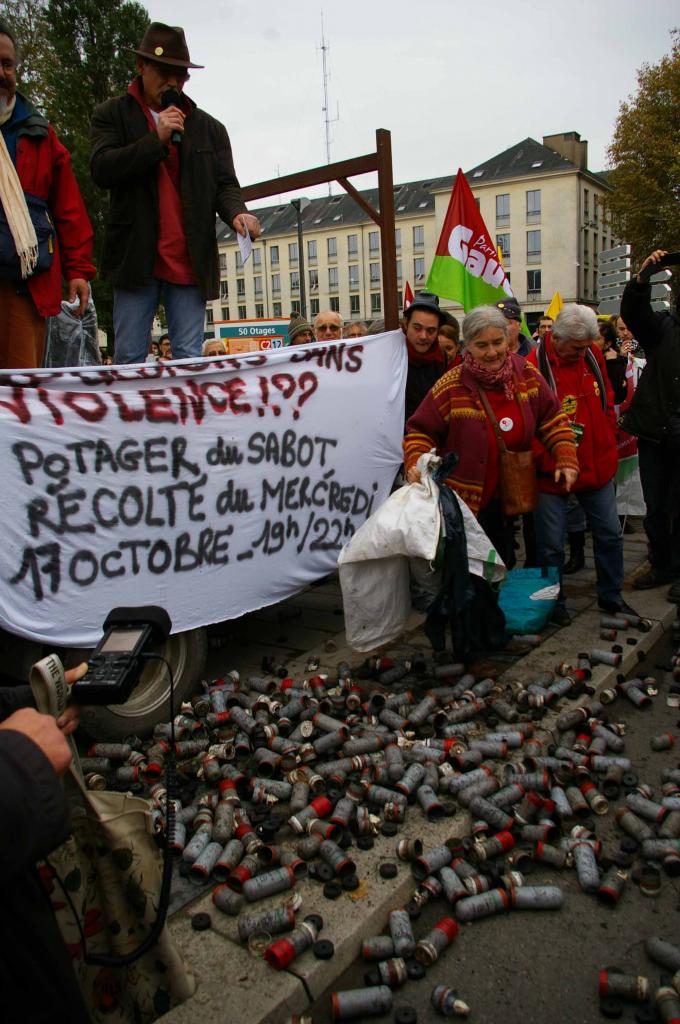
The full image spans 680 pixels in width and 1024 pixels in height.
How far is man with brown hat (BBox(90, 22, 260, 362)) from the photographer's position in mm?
4949

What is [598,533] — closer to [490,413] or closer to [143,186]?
[490,413]

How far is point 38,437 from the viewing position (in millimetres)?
3842

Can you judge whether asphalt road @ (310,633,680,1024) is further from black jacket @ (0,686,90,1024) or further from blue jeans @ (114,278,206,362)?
blue jeans @ (114,278,206,362)

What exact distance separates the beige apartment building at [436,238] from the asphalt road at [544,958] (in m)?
64.2

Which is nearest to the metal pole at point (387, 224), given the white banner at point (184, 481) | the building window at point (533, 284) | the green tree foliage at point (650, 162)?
the white banner at point (184, 481)

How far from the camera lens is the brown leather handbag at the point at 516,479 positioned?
507 centimetres

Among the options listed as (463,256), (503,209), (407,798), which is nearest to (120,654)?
(407,798)

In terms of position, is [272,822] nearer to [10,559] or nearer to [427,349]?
[10,559]

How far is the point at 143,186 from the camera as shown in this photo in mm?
5133

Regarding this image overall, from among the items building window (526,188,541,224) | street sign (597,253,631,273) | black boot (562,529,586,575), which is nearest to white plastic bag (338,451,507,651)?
black boot (562,529,586,575)

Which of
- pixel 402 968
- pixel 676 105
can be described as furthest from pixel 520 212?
pixel 402 968

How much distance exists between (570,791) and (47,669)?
9.51ft

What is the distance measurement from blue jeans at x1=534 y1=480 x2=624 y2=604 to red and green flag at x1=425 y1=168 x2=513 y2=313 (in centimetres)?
238

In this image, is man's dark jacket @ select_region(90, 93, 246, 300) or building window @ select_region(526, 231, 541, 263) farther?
building window @ select_region(526, 231, 541, 263)
